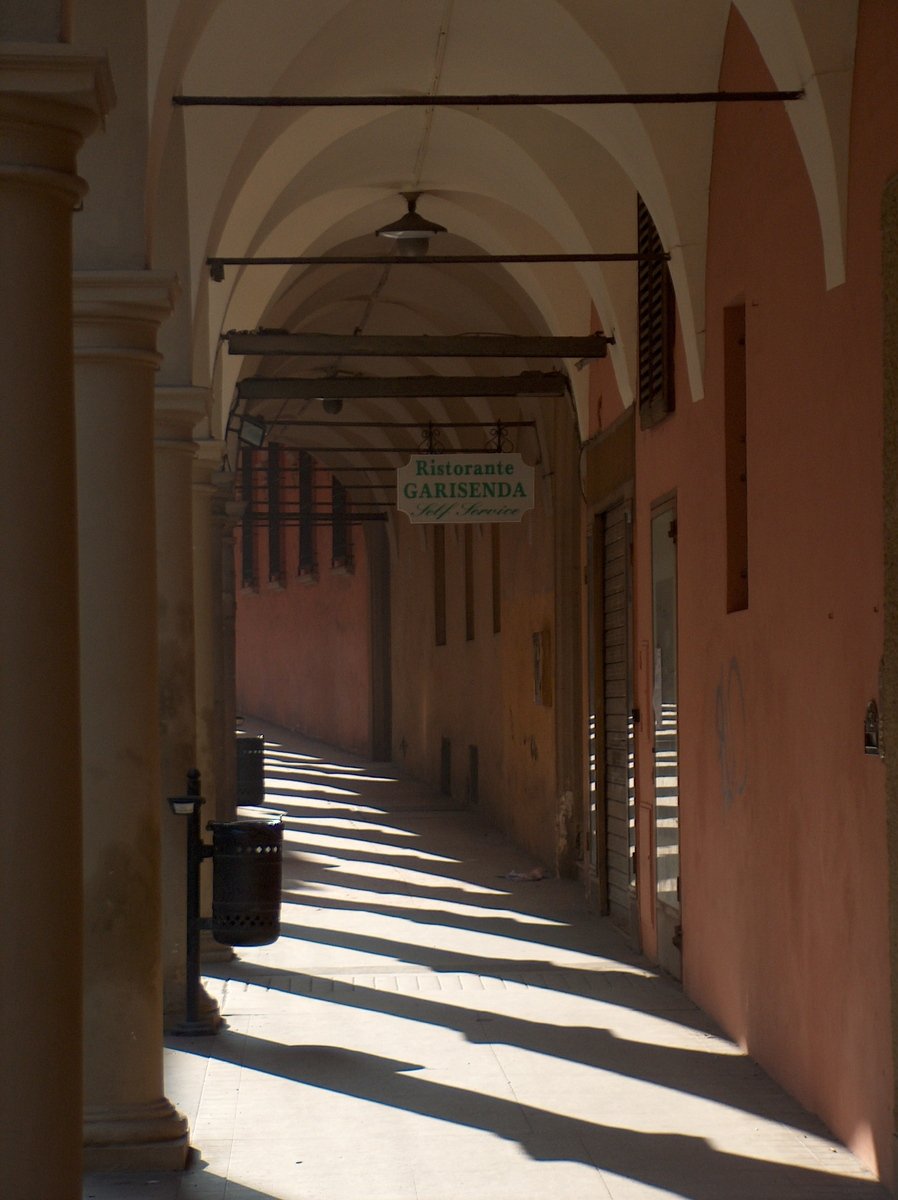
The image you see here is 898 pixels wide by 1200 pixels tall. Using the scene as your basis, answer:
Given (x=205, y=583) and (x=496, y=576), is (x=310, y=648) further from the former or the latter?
(x=205, y=583)

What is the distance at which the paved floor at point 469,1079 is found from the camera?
6492 millimetres

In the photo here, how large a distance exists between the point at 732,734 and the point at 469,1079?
219 centimetres

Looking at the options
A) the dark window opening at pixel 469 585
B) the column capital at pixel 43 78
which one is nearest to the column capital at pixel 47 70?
the column capital at pixel 43 78

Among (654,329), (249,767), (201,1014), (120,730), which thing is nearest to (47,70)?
(120,730)

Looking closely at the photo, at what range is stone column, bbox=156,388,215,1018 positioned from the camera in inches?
368

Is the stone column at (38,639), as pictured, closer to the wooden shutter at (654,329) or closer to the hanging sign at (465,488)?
the wooden shutter at (654,329)

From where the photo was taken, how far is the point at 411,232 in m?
12.9

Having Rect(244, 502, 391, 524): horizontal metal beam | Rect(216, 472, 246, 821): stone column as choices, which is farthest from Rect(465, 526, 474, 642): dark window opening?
Rect(244, 502, 391, 524): horizontal metal beam

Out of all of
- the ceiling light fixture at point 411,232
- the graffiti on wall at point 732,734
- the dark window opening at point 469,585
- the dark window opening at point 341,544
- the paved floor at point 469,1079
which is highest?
the ceiling light fixture at point 411,232

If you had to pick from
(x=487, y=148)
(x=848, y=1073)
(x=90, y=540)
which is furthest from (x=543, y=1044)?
(x=487, y=148)

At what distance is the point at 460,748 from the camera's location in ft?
77.3

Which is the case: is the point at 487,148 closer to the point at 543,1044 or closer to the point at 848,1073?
the point at 543,1044

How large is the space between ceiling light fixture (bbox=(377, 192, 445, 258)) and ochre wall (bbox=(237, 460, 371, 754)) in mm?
18048

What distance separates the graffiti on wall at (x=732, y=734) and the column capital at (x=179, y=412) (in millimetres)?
2905
